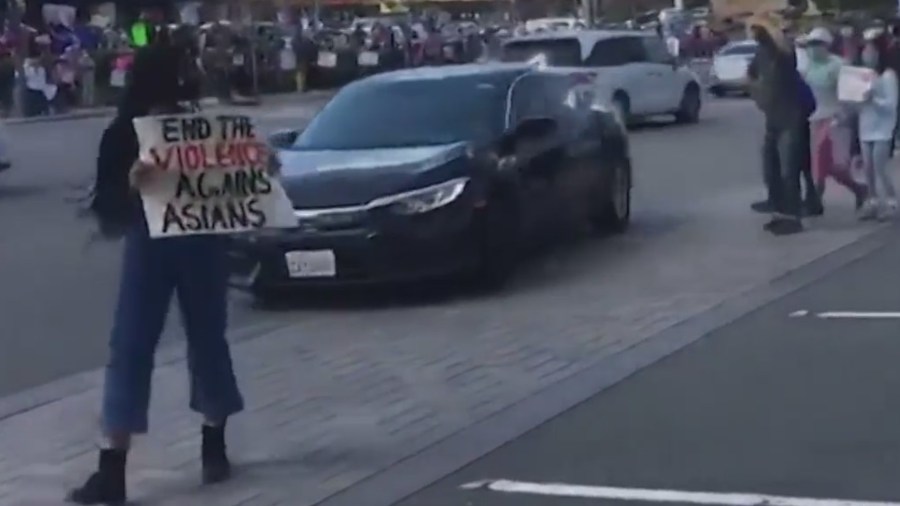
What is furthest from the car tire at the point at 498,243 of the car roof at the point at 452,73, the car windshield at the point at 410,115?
the car roof at the point at 452,73

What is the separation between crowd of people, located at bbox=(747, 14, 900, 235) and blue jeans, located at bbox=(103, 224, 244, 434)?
8736 mm

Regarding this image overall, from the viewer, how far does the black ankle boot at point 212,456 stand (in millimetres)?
7812

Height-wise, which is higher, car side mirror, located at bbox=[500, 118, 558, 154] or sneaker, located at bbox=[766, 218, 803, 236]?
car side mirror, located at bbox=[500, 118, 558, 154]

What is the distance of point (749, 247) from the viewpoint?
15.0 m

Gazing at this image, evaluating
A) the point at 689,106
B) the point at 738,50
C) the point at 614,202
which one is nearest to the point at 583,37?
the point at 689,106

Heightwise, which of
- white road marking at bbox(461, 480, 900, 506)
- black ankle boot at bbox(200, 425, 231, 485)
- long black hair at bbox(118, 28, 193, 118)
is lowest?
white road marking at bbox(461, 480, 900, 506)

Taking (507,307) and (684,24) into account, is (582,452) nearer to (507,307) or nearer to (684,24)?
(507,307)

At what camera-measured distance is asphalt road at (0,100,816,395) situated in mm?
11414

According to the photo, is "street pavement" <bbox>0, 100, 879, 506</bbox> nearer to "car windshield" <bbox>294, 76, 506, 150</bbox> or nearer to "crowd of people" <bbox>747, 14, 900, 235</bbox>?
"crowd of people" <bbox>747, 14, 900, 235</bbox>

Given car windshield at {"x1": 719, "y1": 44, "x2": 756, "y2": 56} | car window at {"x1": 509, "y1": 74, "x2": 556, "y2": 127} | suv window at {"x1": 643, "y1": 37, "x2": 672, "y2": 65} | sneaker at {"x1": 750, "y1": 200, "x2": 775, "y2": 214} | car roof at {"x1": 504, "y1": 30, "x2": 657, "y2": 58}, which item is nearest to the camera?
car window at {"x1": 509, "y1": 74, "x2": 556, "y2": 127}

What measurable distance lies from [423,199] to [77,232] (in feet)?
18.6

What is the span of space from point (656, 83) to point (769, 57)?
15.9 metres

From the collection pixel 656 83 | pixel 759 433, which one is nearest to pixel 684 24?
pixel 656 83

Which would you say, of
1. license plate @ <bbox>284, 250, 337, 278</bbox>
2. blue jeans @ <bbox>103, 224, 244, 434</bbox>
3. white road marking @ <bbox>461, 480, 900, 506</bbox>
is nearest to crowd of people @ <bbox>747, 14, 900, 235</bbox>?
license plate @ <bbox>284, 250, 337, 278</bbox>
